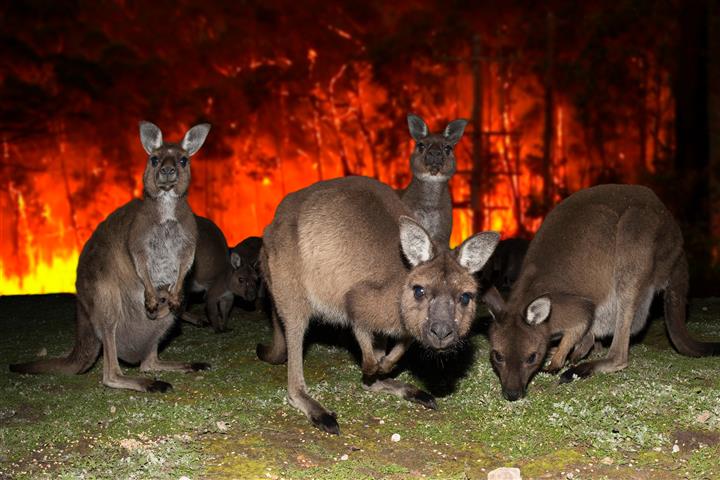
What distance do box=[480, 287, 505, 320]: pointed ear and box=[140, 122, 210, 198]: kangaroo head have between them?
6.63 ft

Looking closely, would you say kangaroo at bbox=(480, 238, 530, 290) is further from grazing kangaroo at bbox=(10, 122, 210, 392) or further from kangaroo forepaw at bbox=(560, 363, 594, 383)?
grazing kangaroo at bbox=(10, 122, 210, 392)

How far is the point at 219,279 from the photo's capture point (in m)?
8.18

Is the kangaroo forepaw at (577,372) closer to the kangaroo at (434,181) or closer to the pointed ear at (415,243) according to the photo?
the pointed ear at (415,243)

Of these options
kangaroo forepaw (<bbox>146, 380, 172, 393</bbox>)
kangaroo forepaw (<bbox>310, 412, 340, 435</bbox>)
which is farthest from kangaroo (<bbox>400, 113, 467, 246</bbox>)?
kangaroo forepaw (<bbox>310, 412, 340, 435</bbox>)

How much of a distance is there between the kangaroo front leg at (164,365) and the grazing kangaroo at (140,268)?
0.05 feet

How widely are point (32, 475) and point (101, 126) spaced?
11.1m

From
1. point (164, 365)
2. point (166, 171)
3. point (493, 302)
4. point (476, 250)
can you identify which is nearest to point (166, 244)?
point (166, 171)

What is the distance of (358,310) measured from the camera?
454cm

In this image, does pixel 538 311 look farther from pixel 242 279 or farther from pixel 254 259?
pixel 254 259

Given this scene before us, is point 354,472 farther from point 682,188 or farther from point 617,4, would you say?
point 617,4

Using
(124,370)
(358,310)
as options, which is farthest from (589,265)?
(124,370)

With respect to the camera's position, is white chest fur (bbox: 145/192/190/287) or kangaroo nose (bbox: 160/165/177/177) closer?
kangaroo nose (bbox: 160/165/177/177)

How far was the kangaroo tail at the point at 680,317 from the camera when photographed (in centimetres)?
559

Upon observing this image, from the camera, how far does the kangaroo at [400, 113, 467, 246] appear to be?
23.6ft
